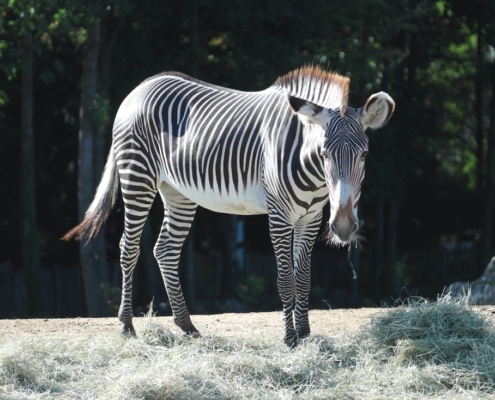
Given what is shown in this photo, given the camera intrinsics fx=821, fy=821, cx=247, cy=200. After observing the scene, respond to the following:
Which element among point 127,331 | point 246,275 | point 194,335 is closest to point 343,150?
point 194,335

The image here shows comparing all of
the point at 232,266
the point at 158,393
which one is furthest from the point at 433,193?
the point at 158,393

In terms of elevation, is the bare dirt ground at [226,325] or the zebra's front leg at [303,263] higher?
the zebra's front leg at [303,263]

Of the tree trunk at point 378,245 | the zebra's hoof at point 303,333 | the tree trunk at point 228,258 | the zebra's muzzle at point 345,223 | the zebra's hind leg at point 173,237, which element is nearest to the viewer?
the zebra's muzzle at point 345,223

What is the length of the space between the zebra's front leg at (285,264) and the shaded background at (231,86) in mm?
6095

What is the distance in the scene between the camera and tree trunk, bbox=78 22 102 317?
40.9 feet

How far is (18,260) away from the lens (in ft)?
54.6

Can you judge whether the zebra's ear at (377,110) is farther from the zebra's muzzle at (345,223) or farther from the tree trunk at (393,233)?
the tree trunk at (393,233)

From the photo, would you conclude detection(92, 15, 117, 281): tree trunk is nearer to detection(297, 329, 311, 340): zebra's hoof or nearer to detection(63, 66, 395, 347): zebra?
detection(63, 66, 395, 347): zebra

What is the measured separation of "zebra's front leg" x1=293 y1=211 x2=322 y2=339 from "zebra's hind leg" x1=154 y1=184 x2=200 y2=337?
113cm

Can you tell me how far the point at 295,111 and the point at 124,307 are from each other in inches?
94.3

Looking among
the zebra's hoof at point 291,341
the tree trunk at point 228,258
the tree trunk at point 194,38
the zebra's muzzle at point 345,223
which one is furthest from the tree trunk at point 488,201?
the zebra's muzzle at point 345,223

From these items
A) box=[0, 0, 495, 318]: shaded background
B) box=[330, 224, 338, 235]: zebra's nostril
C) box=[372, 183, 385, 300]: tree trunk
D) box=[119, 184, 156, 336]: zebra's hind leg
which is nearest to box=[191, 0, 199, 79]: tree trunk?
box=[0, 0, 495, 318]: shaded background

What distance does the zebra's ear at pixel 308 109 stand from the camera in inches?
240

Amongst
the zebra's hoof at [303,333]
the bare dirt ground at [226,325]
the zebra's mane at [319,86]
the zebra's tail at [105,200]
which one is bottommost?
the bare dirt ground at [226,325]
